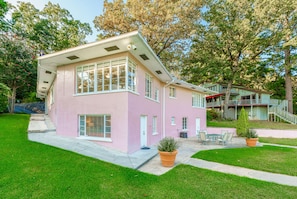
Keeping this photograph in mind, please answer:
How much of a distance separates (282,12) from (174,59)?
43.7 feet

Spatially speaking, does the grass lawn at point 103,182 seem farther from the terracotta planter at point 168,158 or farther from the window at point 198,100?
the window at point 198,100

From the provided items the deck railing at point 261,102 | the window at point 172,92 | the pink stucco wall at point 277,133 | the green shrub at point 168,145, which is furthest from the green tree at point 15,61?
the deck railing at point 261,102

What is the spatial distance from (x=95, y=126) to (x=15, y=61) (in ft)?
55.6

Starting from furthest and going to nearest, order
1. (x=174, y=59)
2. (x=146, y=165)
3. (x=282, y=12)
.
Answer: (x=174, y=59), (x=282, y=12), (x=146, y=165)

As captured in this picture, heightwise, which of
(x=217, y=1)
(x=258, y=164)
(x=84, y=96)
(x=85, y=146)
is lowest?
(x=258, y=164)

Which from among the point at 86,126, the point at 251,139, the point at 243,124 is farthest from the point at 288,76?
the point at 86,126

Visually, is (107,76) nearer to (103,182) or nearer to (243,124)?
(103,182)

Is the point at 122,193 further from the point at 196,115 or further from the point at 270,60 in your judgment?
the point at 270,60

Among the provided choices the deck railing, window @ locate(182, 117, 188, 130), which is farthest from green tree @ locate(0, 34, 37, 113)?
the deck railing

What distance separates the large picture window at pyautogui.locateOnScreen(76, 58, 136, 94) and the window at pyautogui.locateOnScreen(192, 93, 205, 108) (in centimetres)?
1013

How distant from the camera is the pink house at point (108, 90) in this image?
742 cm

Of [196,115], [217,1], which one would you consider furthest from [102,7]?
[196,115]

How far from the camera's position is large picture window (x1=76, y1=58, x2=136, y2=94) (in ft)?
25.4

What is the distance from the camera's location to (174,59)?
22.1 meters
